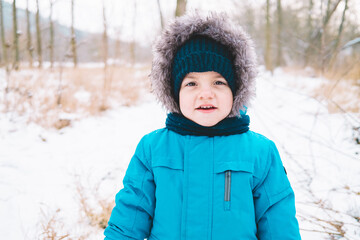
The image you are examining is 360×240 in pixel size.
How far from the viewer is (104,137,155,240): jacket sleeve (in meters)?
1.05

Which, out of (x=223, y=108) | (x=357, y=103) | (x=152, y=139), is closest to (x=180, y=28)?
(x=223, y=108)

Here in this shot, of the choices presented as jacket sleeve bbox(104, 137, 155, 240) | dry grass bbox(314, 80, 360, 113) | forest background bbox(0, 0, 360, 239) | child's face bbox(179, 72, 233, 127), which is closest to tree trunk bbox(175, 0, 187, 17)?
forest background bbox(0, 0, 360, 239)

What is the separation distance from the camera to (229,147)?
1090mm

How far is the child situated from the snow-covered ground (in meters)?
0.26

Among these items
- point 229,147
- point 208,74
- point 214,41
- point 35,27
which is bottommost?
point 229,147

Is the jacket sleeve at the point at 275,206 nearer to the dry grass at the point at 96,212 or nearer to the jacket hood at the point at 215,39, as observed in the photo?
the jacket hood at the point at 215,39

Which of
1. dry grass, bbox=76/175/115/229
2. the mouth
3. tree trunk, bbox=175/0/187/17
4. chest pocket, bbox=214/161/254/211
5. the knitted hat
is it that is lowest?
dry grass, bbox=76/175/115/229

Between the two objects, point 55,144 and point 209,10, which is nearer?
point 209,10

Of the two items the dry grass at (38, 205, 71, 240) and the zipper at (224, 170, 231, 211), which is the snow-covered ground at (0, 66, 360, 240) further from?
the zipper at (224, 170, 231, 211)

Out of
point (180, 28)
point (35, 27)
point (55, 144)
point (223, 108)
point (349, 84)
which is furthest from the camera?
point (35, 27)

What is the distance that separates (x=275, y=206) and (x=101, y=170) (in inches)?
80.2

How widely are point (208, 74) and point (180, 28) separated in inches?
12.8

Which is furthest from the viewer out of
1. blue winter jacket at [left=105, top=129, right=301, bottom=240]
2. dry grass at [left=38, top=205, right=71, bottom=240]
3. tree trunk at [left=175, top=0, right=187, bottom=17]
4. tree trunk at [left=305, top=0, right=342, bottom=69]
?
tree trunk at [left=175, top=0, right=187, bottom=17]

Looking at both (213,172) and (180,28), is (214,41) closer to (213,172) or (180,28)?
(180,28)
